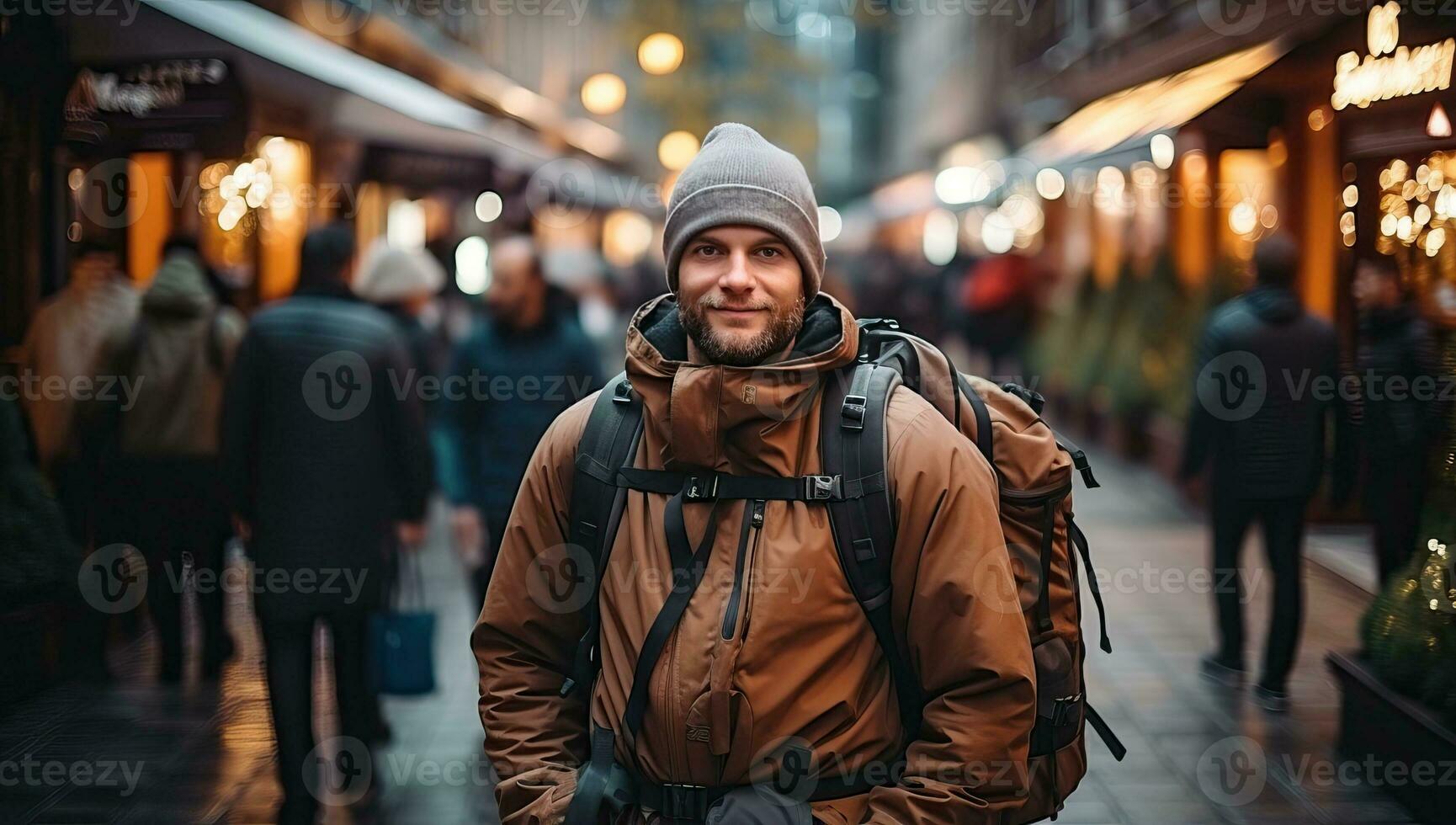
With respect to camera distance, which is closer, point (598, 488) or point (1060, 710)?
point (598, 488)

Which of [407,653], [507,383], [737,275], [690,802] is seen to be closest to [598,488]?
[737,275]

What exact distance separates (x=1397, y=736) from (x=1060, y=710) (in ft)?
10.9

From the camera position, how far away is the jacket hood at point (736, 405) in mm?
2479

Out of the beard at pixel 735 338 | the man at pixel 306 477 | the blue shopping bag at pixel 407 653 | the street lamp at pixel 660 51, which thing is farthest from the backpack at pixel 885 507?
the street lamp at pixel 660 51

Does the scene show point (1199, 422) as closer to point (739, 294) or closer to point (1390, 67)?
point (1390, 67)

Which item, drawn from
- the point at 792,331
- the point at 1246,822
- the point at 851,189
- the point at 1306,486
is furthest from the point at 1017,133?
the point at 851,189

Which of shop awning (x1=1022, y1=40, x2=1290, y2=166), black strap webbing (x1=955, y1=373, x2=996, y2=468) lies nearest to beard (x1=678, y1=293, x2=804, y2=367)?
black strap webbing (x1=955, y1=373, x2=996, y2=468)

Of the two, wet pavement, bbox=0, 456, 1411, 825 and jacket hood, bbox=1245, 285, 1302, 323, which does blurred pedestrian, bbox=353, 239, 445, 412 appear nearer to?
wet pavement, bbox=0, 456, 1411, 825

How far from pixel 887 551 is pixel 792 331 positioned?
43cm

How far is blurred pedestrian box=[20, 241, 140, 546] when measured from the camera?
23.1ft

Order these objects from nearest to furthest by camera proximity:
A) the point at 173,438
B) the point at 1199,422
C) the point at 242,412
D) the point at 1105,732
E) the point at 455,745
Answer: the point at 1105,732
the point at 242,412
the point at 455,745
the point at 173,438
the point at 1199,422

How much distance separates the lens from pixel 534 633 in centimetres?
275

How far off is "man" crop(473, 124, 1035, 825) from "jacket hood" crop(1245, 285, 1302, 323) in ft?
16.7

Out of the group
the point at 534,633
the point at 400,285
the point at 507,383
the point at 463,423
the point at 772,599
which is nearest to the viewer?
the point at 772,599
